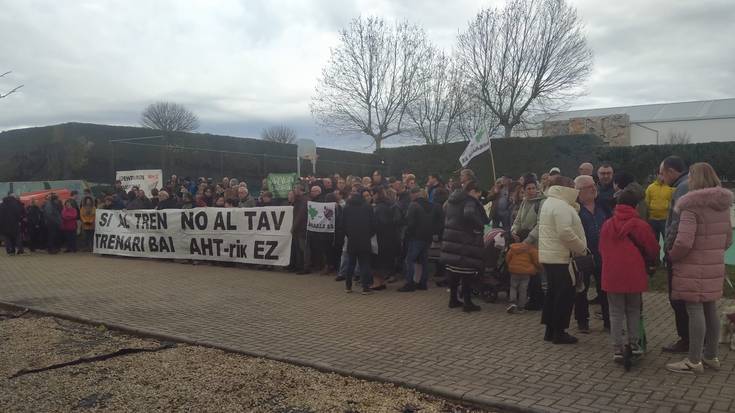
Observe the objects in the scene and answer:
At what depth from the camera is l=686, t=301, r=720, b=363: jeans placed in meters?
5.23

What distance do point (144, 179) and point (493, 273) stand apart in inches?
564

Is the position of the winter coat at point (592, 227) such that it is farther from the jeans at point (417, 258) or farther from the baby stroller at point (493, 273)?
the jeans at point (417, 258)

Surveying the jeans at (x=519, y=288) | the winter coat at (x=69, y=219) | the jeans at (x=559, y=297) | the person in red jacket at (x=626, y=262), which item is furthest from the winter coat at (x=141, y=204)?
the person in red jacket at (x=626, y=262)

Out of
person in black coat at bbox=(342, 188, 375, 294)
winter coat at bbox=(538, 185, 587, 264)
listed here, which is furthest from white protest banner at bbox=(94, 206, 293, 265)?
winter coat at bbox=(538, 185, 587, 264)

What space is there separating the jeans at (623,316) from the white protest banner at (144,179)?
53.4 feet

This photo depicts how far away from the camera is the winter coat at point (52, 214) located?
17.4 m

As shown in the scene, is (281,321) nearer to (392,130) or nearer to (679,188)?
(679,188)

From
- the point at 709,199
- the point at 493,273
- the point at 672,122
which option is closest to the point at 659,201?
the point at 493,273

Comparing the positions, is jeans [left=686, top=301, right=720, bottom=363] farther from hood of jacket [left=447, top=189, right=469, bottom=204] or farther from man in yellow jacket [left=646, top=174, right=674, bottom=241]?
man in yellow jacket [left=646, top=174, right=674, bottom=241]

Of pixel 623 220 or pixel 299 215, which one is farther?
pixel 299 215

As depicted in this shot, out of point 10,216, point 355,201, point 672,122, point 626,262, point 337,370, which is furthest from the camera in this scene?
point 672,122

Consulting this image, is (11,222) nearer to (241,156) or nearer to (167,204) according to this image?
(167,204)

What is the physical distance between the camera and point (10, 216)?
1711 cm

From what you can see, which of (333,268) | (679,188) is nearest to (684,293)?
(679,188)
